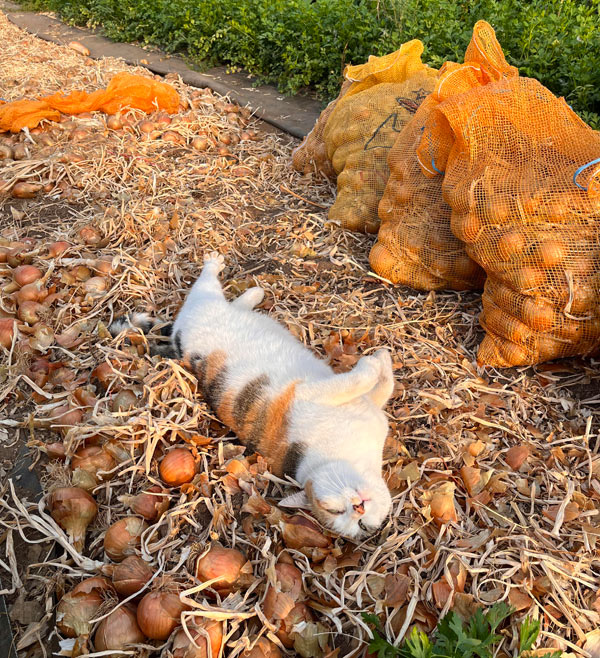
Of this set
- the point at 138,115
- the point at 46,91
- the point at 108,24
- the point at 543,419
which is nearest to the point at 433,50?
the point at 138,115

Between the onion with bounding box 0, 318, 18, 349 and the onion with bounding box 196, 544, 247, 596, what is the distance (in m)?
1.72

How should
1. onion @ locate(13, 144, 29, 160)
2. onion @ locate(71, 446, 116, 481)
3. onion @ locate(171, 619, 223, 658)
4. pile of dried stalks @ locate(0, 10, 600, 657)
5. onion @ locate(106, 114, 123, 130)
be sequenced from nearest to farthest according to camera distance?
onion @ locate(171, 619, 223, 658), pile of dried stalks @ locate(0, 10, 600, 657), onion @ locate(71, 446, 116, 481), onion @ locate(13, 144, 29, 160), onion @ locate(106, 114, 123, 130)

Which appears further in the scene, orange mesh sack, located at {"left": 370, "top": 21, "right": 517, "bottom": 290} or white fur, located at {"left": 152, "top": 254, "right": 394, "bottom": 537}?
orange mesh sack, located at {"left": 370, "top": 21, "right": 517, "bottom": 290}

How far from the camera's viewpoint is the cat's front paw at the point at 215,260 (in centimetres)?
310

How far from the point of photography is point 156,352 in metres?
2.65

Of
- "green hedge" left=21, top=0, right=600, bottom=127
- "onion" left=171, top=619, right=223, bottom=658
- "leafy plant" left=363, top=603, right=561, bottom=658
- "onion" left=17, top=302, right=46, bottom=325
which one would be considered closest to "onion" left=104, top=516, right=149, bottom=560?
"onion" left=171, top=619, right=223, bottom=658

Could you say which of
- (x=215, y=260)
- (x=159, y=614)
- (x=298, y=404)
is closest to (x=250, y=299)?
(x=215, y=260)

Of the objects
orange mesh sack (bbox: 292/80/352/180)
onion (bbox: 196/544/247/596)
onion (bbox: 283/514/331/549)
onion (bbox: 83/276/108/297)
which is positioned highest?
orange mesh sack (bbox: 292/80/352/180)

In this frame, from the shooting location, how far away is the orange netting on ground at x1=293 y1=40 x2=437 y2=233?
328 centimetres

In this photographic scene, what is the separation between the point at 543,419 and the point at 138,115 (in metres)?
4.44

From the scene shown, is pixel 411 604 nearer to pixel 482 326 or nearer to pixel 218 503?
pixel 218 503

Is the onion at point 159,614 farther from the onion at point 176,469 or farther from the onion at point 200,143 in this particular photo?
the onion at point 200,143

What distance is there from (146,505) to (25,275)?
1780mm

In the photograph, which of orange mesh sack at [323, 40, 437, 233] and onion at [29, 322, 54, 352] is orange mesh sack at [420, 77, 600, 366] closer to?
orange mesh sack at [323, 40, 437, 233]
